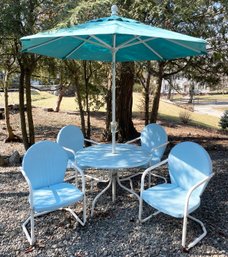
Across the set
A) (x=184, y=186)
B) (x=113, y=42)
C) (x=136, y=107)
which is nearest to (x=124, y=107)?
(x=113, y=42)

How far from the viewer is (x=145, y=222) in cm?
335

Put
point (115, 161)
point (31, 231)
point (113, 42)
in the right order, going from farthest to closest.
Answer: point (113, 42) → point (115, 161) → point (31, 231)

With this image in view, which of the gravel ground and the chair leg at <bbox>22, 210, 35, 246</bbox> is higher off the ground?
the chair leg at <bbox>22, 210, 35, 246</bbox>

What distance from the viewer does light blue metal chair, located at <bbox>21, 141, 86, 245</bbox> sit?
120 inches

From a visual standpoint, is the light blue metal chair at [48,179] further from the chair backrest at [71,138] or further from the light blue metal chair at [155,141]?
the light blue metal chair at [155,141]

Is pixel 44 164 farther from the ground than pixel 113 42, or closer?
closer

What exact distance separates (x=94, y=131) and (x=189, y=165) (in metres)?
6.92

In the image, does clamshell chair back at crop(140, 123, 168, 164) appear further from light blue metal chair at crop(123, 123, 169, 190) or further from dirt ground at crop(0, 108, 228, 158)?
dirt ground at crop(0, 108, 228, 158)

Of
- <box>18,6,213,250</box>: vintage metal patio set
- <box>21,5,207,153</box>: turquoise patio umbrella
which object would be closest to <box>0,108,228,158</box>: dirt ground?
<box>21,5,207,153</box>: turquoise patio umbrella

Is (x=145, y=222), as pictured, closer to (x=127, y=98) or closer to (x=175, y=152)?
(x=175, y=152)

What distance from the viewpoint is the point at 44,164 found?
134 inches

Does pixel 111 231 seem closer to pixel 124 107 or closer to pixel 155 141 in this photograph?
pixel 155 141

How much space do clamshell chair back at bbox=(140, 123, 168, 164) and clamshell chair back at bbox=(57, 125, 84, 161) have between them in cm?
102

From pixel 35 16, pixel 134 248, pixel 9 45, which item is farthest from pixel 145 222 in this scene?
pixel 9 45
